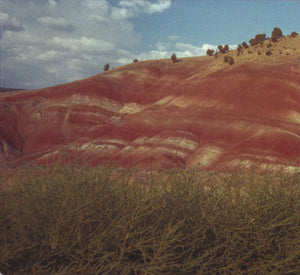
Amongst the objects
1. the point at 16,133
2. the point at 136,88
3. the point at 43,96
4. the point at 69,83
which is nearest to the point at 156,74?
the point at 136,88

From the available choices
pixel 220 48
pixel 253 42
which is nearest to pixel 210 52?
pixel 220 48

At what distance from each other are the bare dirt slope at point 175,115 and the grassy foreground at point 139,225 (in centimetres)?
1751

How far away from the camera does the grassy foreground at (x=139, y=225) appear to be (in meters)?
4.77

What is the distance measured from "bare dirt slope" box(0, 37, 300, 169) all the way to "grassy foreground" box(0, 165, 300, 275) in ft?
57.5

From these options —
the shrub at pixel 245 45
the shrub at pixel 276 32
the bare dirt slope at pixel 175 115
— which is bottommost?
the bare dirt slope at pixel 175 115

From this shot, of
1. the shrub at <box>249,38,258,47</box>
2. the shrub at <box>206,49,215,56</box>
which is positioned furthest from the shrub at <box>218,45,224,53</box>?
the shrub at <box>249,38,258,47</box>

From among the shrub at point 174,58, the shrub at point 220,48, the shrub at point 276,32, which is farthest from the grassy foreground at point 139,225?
the shrub at point 220,48

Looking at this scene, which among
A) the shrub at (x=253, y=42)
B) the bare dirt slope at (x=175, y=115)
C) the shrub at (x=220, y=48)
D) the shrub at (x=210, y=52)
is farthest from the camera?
the shrub at (x=210, y=52)

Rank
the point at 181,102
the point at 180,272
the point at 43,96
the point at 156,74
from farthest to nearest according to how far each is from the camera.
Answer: the point at 156,74 → the point at 43,96 → the point at 181,102 → the point at 180,272

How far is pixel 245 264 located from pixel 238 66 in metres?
39.8

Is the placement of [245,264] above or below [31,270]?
below

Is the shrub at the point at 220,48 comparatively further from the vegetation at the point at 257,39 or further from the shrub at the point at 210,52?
the vegetation at the point at 257,39

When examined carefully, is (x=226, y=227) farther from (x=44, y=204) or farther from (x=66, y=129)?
(x=66, y=129)

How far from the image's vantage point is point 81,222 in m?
4.85
